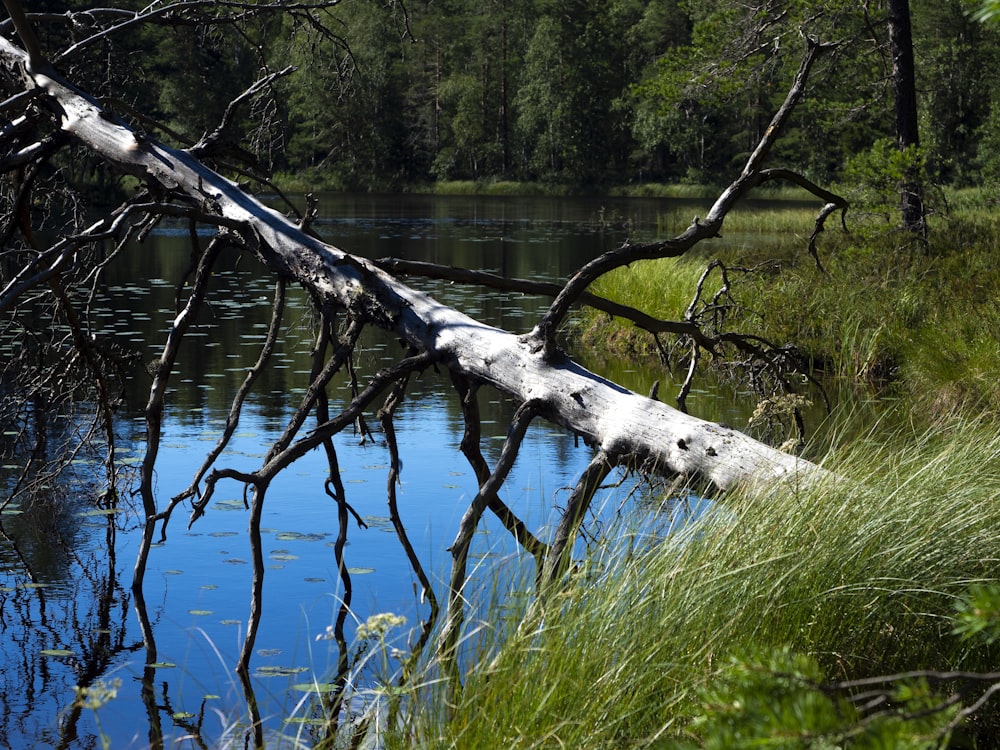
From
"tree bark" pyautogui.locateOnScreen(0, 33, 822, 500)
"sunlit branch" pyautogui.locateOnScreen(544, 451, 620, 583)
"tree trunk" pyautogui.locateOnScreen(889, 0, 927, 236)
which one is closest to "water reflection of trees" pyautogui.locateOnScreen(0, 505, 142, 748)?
"tree bark" pyautogui.locateOnScreen(0, 33, 822, 500)

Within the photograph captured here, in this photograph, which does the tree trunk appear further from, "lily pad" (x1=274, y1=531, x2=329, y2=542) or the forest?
"lily pad" (x1=274, y1=531, x2=329, y2=542)

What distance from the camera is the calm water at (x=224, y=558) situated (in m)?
5.49

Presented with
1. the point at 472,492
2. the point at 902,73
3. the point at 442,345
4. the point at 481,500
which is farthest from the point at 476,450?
the point at 902,73

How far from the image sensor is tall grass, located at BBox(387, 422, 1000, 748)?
3.45 meters

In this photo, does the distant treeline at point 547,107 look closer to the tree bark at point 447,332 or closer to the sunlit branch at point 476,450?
the tree bark at point 447,332

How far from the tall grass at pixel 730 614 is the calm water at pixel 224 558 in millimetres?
421

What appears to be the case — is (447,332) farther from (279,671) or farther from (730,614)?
(279,671)

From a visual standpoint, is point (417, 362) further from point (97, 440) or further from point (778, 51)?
point (778, 51)

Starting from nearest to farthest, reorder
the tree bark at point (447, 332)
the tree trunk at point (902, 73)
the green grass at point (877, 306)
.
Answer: the tree bark at point (447, 332)
the green grass at point (877, 306)
the tree trunk at point (902, 73)

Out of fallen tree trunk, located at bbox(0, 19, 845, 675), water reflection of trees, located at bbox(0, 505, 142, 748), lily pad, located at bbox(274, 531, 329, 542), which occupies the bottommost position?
water reflection of trees, located at bbox(0, 505, 142, 748)

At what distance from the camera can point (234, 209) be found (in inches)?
216

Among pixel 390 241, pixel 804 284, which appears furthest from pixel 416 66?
pixel 804 284

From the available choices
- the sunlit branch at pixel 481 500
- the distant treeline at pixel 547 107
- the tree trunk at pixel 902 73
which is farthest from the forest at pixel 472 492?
the distant treeline at pixel 547 107

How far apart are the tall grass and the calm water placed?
421 millimetres
